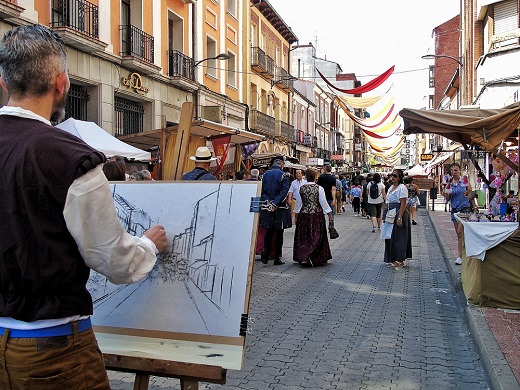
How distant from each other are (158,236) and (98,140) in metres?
8.06

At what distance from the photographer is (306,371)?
4.71 m

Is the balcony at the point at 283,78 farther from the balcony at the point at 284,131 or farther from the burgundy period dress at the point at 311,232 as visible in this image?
the burgundy period dress at the point at 311,232

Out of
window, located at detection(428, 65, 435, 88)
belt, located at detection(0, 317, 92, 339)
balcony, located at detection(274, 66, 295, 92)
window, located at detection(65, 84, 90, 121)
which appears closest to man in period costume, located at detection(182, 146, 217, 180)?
belt, located at detection(0, 317, 92, 339)

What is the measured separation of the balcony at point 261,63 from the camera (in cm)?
3019

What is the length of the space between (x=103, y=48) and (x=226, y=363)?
45.2 feet

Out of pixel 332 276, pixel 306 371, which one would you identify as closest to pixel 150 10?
pixel 332 276

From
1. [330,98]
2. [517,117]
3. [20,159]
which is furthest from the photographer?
[330,98]

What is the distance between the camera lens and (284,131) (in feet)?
124

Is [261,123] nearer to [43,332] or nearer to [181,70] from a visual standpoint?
[181,70]

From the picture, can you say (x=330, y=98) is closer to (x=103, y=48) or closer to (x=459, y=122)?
(x=103, y=48)

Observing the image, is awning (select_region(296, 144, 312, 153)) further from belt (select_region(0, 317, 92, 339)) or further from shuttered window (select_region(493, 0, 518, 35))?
belt (select_region(0, 317, 92, 339))

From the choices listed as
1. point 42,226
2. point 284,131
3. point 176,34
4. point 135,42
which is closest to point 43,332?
point 42,226

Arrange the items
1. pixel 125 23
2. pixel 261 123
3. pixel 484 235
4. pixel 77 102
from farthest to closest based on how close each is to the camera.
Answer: pixel 261 123 < pixel 125 23 < pixel 77 102 < pixel 484 235

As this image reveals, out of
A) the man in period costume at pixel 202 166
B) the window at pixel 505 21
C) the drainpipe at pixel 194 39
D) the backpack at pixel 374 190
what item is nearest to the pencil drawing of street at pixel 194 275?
the man in period costume at pixel 202 166
